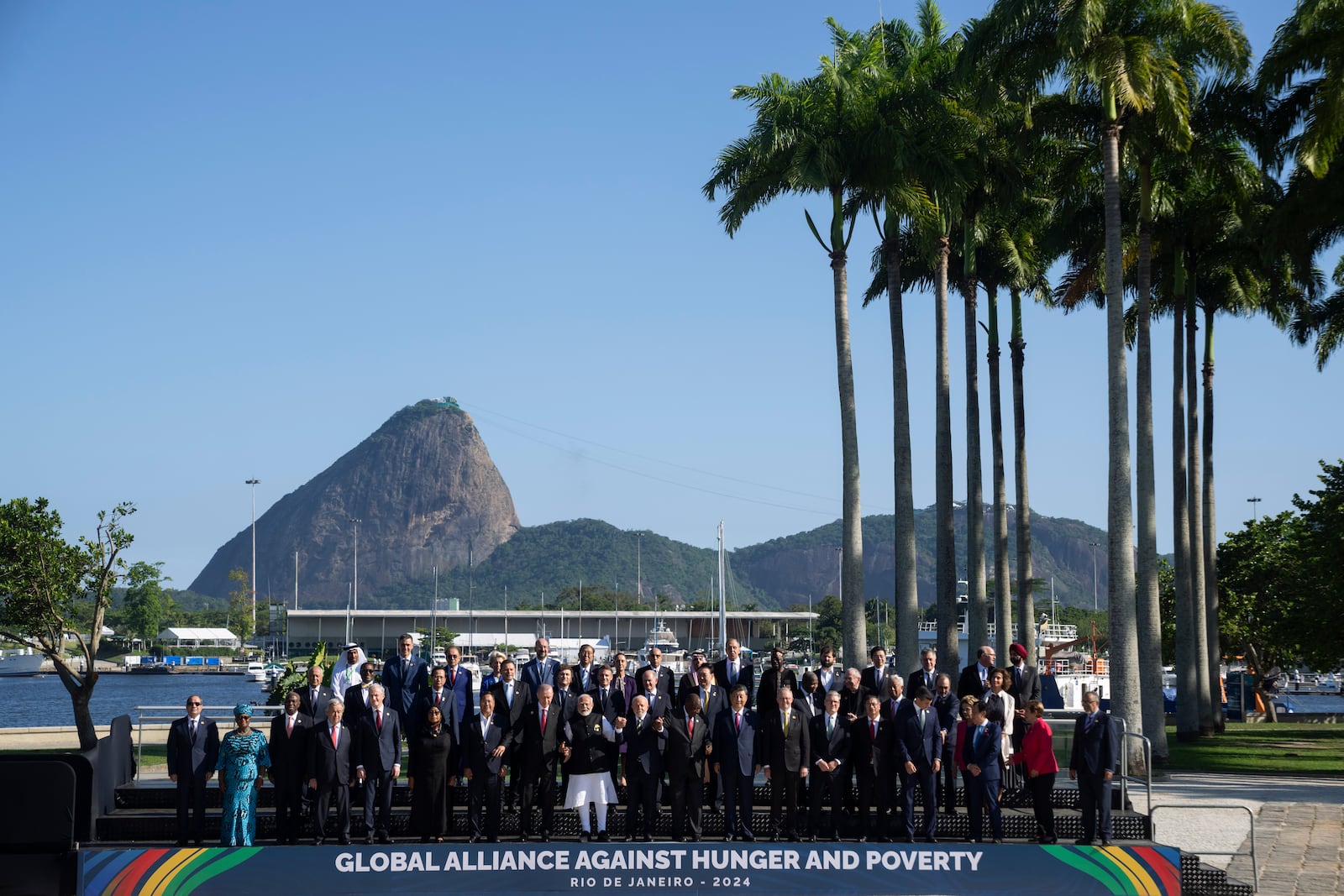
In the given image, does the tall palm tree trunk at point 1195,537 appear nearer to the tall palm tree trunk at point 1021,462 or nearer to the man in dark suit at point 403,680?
the tall palm tree trunk at point 1021,462

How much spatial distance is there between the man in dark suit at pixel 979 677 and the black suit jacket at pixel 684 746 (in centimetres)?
367

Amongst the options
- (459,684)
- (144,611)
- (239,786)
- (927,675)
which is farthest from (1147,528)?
(144,611)

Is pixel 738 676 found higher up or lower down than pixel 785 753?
higher up

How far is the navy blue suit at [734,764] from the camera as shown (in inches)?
607

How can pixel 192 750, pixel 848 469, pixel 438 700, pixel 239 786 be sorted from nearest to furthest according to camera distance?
pixel 239 786
pixel 192 750
pixel 438 700
pixel 848 469

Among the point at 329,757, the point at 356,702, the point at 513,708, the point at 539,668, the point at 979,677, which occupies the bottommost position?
the point at 329,757

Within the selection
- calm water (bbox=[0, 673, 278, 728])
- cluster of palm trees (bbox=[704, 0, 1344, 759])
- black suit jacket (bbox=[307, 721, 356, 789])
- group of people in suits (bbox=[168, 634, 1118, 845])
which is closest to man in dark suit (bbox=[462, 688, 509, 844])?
group of people in suits (bbox=[168, 634, 1118, 845])

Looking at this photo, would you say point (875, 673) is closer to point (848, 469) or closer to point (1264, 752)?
point (848, 469)

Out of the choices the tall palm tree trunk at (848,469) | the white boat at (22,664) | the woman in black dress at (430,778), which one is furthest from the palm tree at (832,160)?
the white boat at (22,664)

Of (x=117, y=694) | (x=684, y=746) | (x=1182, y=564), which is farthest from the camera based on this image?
(x=117, y=694)

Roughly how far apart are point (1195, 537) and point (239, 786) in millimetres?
29346

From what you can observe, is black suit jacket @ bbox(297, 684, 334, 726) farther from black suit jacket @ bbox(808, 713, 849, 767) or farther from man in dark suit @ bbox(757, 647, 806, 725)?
black suit jacket @ bbox(808, 713, 849, 767)

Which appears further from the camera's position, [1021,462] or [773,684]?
[1021,462]

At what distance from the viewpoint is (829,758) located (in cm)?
1556
